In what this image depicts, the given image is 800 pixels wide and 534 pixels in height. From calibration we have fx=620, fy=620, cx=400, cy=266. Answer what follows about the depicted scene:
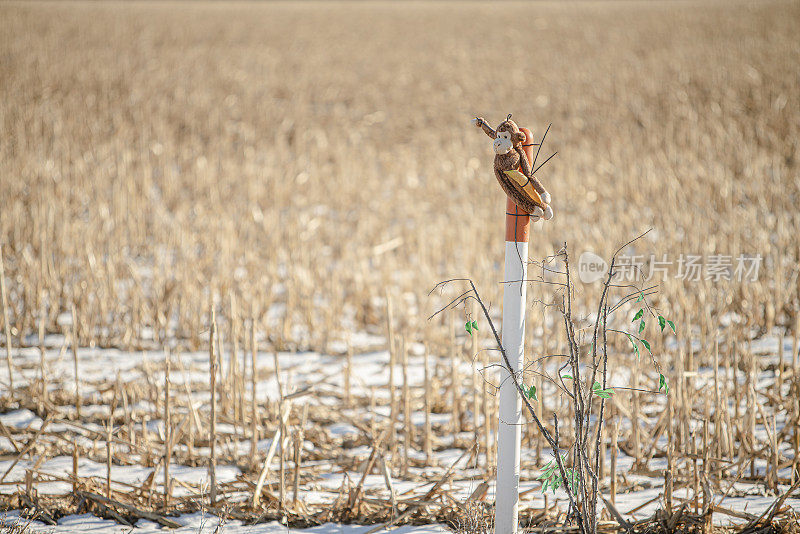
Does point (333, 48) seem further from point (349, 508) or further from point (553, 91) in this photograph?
point (349, 508)

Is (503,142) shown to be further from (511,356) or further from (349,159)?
(349,159)

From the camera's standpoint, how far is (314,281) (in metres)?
5.79

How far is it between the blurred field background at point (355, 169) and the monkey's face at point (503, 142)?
4.74ft

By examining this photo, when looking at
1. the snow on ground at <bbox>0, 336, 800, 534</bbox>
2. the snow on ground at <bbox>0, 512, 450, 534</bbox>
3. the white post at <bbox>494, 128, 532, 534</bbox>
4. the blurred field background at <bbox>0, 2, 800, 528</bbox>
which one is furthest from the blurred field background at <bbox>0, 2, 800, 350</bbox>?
the white post at <bbox>494, 128, 532, 534</bbox>

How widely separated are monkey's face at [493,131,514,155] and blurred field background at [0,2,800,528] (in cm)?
145

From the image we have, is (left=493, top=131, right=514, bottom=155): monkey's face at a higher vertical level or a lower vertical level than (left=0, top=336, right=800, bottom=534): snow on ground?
higher

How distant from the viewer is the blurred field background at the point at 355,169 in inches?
200

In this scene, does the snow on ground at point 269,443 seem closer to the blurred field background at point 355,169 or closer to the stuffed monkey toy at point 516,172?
the blurred field background at point 355,169

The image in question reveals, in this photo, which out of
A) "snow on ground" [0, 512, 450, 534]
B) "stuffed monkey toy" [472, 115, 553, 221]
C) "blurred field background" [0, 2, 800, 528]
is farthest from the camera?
"blurred field background" [0, 2, 800, 528]

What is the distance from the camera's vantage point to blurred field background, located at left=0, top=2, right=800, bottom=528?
5070 millimetres

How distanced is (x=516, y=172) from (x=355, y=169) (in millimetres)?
7683

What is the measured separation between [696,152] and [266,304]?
7.51 m

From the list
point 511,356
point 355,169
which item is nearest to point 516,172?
point 511,356

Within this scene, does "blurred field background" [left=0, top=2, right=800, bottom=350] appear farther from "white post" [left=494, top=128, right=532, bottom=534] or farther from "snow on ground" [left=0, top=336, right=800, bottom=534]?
"white post" [left=494, top=128, right=532, bottom=534]
